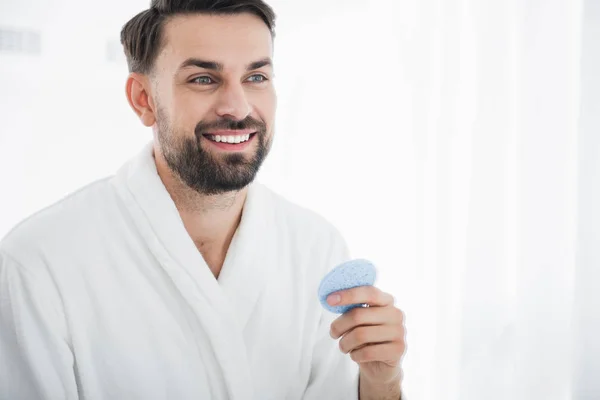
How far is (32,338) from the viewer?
0.94 metres

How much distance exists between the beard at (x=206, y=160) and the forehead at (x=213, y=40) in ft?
0.36

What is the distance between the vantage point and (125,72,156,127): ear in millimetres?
1165

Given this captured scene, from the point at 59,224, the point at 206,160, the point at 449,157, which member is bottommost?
the point at 59,224

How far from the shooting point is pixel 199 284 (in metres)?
1.05

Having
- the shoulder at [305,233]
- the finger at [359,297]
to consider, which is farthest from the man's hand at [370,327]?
the shoulder at [305,233]

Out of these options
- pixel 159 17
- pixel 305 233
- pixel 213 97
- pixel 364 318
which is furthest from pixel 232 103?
pixel 364 318

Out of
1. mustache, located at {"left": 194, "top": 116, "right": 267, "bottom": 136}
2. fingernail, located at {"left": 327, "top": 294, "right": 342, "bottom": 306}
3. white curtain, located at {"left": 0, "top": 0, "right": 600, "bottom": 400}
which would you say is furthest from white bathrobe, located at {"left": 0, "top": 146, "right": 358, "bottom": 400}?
white curtain, located at {"left": 0, "top": 0, "right": 600, "bottom": 400}

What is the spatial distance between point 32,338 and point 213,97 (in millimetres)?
505

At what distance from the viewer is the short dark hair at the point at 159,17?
1078 millimetres

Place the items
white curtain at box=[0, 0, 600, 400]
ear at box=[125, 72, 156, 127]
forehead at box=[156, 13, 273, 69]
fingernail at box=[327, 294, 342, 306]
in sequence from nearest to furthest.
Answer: fingernail at box=[327, 294, 342, 306] < forehead at box=[156, 13, 273, 69] < ear at box=[125, 72, 156, 127] < white curtain at box=[0, 0, 600, 400]

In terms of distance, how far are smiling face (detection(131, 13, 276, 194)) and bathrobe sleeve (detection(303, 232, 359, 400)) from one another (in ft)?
1.10

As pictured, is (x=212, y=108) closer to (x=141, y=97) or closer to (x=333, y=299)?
(x=141, y=97)

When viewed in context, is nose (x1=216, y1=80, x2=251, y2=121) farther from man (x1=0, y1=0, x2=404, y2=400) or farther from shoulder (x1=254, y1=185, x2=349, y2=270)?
shoulder (x1=254, y1=185, x2=349, y2=270)

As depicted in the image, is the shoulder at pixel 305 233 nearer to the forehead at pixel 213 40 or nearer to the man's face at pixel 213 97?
the man's face at pixel 213 97
